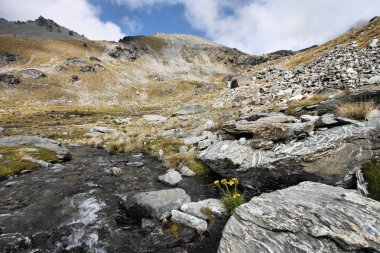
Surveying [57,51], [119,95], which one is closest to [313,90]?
[119,95]

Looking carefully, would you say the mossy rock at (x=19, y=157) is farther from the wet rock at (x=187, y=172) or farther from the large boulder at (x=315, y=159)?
the large boulder at (x=315, y=159)

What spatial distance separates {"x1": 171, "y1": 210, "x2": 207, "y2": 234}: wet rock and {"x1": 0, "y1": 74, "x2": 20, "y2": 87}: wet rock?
123m

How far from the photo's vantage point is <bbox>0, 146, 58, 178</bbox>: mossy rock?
19.7 meters

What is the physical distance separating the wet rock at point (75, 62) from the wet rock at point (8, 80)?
2860cm

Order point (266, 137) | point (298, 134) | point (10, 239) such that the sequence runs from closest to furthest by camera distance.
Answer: point (10, 239)
point (298, 134)
point (266, 137)

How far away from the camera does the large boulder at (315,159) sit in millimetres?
11188

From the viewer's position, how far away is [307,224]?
25.1 ft

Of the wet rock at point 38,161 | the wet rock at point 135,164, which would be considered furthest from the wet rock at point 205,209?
the wet rock at point 38,161

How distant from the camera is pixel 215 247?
9547 mm

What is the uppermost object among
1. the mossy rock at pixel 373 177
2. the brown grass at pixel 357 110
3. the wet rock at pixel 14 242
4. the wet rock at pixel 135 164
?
the brown grass at pixel 357 110

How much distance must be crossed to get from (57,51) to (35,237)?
158770 mm

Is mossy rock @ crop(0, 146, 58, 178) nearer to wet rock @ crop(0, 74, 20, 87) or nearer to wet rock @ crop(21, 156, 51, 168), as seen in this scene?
wet rock @ crop(21, 156, 51, 168)

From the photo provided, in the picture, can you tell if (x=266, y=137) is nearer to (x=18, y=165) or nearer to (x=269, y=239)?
(x=269, y=239)

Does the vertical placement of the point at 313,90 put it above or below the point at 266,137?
above
